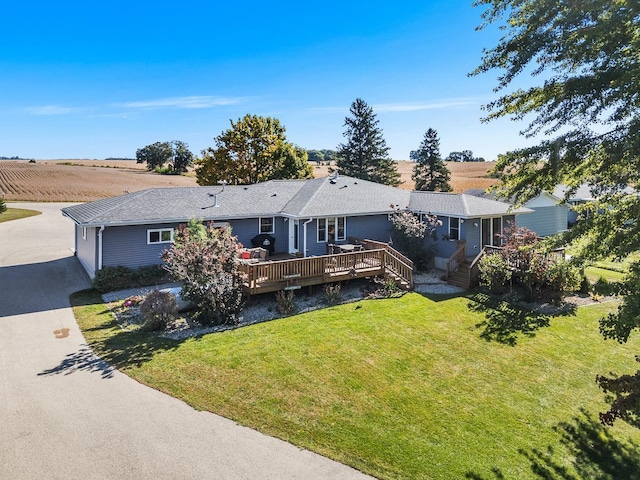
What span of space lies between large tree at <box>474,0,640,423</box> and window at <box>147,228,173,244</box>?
15.2 m

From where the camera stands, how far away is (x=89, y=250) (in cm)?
1830

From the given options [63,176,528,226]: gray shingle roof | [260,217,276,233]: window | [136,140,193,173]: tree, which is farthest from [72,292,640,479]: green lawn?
[136,140,193,173]: tree

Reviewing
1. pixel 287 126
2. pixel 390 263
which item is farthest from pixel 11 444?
pixel 287 126

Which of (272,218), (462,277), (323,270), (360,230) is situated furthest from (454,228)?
(272,218)

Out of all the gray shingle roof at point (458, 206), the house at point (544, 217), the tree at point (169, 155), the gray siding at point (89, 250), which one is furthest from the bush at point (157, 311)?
the tree at point (169, 155)

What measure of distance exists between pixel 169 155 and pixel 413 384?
113 m

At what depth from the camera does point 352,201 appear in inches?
867

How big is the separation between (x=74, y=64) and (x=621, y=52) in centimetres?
3057

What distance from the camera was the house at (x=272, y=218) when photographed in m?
17.3

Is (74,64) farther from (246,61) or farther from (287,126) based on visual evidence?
(287,126)

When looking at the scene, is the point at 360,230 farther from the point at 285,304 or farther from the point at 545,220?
the point at 545,220

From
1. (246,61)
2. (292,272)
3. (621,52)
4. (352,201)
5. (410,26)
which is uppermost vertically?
(246,61)

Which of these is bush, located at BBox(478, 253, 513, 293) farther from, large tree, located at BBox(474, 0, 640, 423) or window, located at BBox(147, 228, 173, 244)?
window, located at BBox(147, 228, 173, 244)

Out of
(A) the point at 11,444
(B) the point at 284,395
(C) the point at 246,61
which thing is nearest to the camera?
(A) the point at 11,444
